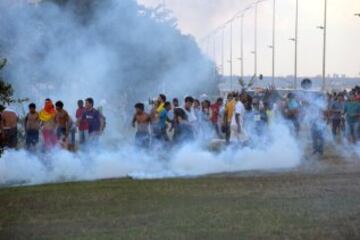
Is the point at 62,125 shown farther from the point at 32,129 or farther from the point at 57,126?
the point at 32,129

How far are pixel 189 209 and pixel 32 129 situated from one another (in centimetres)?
844

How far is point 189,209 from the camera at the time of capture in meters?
11.1

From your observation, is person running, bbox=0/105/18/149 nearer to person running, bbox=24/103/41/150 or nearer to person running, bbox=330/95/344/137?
person running, bbox=24/103/41/150

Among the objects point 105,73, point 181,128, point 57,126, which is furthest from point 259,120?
point 57,126

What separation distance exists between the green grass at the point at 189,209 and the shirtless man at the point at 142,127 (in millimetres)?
3490

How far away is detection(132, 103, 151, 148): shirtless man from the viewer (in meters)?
18.4

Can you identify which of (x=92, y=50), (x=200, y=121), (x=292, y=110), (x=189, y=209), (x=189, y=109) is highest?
(x=92, y=50)

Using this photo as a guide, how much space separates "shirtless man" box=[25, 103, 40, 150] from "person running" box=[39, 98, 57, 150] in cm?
23

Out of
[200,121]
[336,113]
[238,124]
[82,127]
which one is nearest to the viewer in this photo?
[82,127]

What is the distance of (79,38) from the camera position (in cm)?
1892

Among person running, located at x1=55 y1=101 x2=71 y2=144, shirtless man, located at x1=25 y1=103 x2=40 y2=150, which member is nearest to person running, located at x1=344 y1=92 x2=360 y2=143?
person running, located at x1=55 y1=101 x2=71 y2=144

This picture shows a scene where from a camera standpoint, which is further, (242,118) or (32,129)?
(242,118)

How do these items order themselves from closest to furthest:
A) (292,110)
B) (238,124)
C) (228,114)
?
1. (238,124)
2. (228,114)
3. (292,110)

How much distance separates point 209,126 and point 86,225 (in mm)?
15309
